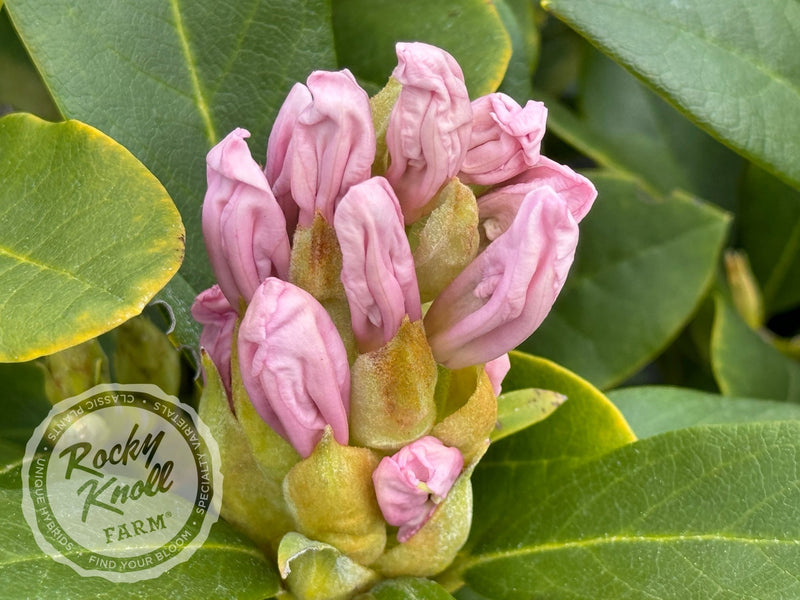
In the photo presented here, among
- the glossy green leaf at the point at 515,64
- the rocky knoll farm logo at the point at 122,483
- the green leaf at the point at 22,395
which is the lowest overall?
the green leaf at the point at 22,395

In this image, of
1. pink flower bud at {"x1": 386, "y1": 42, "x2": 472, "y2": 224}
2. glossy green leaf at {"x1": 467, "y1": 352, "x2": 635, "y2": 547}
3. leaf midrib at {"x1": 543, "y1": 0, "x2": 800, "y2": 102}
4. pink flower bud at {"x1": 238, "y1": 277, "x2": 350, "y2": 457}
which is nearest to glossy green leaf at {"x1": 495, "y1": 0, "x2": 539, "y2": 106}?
leaf midrib at {"x1": 543, "y1": 0, "x2": 800, "y2": 102}

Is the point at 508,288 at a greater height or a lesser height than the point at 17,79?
greater

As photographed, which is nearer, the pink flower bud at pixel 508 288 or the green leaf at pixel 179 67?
the pink flower bud at pixel 508 288

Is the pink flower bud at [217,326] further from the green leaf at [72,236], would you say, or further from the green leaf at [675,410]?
the green leaf at [675,410]

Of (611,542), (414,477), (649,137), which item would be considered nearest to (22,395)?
(414,477)

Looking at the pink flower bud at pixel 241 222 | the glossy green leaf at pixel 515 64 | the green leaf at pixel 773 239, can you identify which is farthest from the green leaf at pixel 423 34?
the green leaf at pixel 773 239

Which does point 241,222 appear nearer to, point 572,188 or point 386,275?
point 386,275

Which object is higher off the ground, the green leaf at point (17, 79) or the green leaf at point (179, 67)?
the green leaf at point (179, 67)
